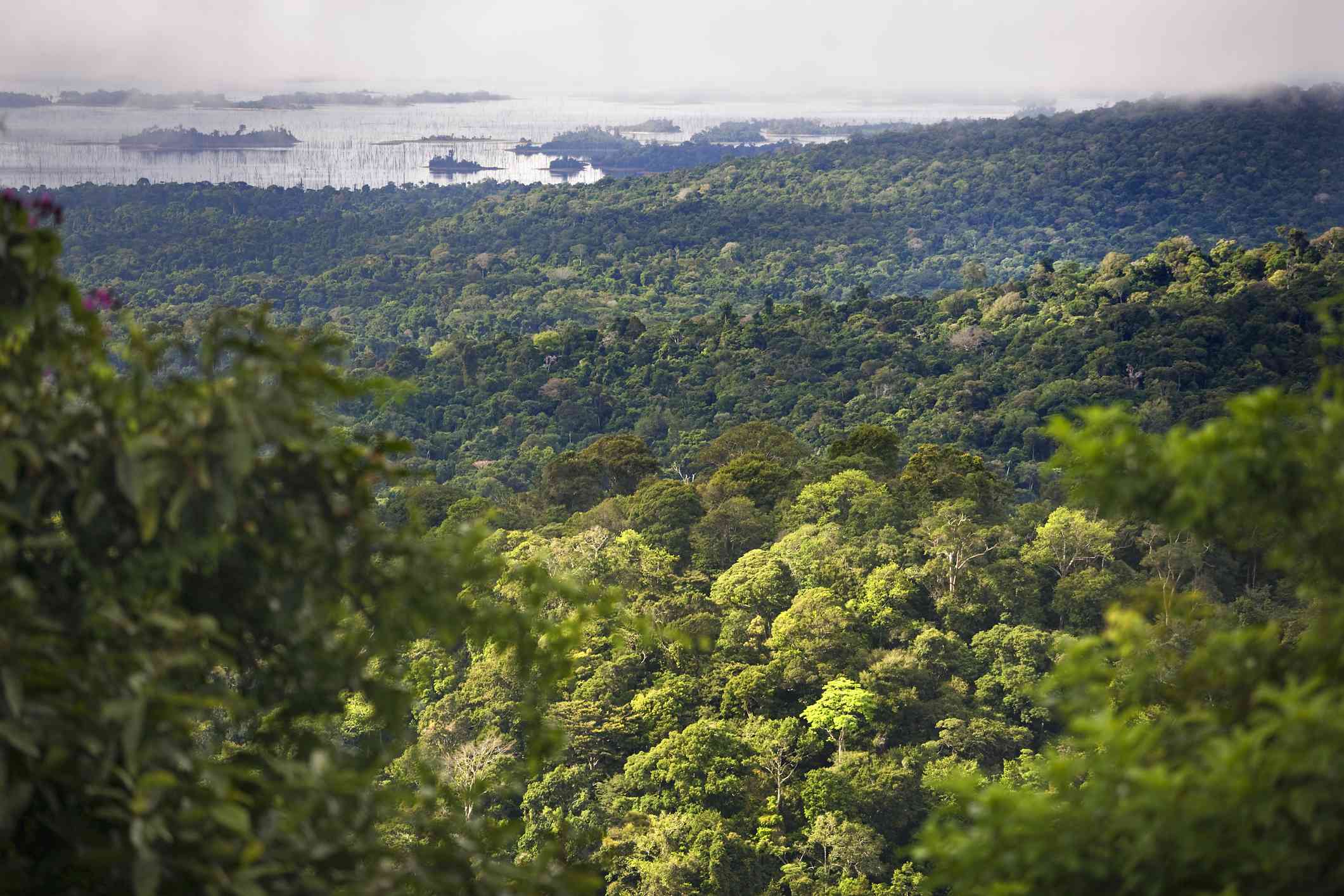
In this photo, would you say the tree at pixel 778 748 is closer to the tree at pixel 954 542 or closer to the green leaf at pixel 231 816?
the tree at pixel 954 542

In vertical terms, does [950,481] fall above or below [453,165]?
below

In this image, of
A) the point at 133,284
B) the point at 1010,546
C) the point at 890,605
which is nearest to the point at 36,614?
the point at 890,605

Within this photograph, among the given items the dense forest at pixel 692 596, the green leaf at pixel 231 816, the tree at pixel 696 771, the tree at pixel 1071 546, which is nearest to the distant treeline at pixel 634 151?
the dense forest at pixel 692 596

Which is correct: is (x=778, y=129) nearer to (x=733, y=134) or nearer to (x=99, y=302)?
(x=733, y=134)

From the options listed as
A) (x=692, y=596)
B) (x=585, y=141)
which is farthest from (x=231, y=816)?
(x=585, y=141)

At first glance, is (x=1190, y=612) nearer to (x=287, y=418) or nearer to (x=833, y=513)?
(x=287, y=418)

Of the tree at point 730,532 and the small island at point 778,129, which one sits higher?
the small island at point 778,129

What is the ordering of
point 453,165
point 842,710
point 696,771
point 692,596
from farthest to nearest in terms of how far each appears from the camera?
point 453,165, point 692,596, point 842,710, point 696,771
